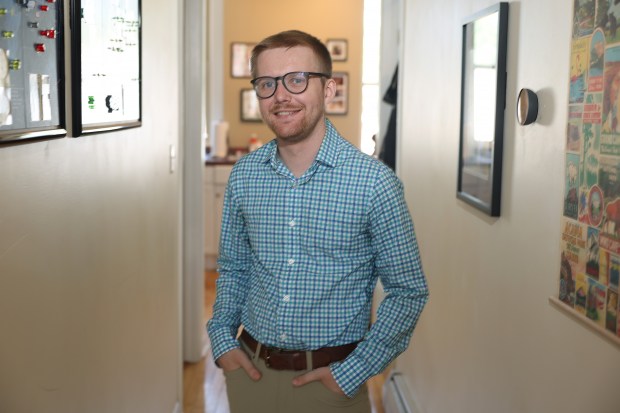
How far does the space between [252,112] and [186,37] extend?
3.39 meters

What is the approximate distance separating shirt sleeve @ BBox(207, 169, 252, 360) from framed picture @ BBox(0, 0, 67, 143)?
1.38 ft

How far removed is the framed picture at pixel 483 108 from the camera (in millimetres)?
2213

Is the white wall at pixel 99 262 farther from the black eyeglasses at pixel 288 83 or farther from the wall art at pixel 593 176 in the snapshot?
the wall art at pixel 593 176

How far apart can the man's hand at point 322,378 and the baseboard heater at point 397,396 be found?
182cm

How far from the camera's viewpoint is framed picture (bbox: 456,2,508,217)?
7.26ft

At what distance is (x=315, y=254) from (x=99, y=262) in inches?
30.2

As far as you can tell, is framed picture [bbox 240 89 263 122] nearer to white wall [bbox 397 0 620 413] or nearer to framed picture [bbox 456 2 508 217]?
white wall [bbox 397 0 620 413]

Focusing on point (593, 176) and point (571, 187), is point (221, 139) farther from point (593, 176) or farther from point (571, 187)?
point (593, 176)

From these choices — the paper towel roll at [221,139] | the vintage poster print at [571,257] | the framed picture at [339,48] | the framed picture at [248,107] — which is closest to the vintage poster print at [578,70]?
the vintage poster print at [571,257]

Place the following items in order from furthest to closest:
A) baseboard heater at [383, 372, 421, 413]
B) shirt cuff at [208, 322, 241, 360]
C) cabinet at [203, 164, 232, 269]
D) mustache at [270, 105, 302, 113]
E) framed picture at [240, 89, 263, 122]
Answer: framed picture at [240, 89, 263, 122], cabinet at [203, 164, 232, 269], baseboard heater at [383, 372, 421, 413], shirt cuff at [208, 322, 241, 360], mustache at [270, 105, 302, 113]

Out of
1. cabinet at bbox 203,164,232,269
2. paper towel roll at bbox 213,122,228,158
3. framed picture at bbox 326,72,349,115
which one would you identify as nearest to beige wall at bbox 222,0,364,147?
framed picture at bbox 326,72,349,115

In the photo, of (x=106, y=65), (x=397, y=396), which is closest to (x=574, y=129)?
(x=106, y=65)

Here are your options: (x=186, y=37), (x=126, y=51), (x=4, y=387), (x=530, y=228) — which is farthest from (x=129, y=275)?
(x=186, y=37)

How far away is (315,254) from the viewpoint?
5.74 feet
